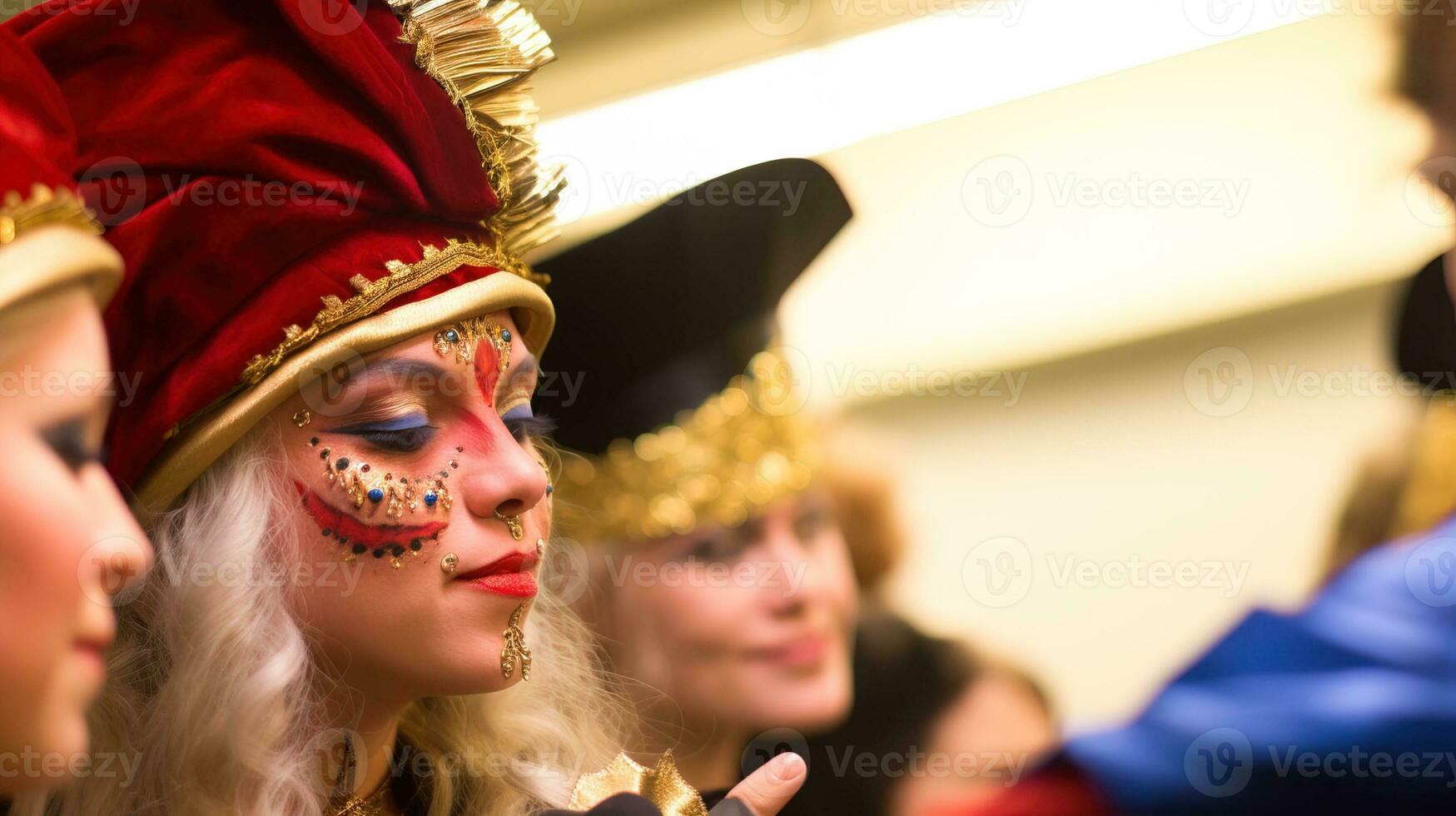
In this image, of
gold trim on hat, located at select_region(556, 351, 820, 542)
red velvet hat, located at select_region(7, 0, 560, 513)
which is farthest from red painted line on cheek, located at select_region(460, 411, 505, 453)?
gold trim on hat, located at select_region(556, 351, 820, 542)

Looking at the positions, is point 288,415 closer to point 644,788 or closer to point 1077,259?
point 644,788

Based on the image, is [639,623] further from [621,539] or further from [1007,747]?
[1007,747]

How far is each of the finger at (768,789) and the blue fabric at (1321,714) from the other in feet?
2.11

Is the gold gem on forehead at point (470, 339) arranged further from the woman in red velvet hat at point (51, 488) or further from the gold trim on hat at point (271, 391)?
the woman in red velvet hat at point (51, 488)

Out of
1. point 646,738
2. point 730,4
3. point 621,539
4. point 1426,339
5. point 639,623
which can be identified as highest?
point 730,4

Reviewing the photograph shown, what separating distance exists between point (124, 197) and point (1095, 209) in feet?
4.45

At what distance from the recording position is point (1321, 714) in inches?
69.9

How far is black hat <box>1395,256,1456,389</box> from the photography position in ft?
6.09

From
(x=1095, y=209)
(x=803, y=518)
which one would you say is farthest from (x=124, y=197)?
(x=1095, y=209)

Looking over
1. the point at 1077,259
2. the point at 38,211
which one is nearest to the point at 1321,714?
the point at 1077,259

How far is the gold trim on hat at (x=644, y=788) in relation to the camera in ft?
4.62

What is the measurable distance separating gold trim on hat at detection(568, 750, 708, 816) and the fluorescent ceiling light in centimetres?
90

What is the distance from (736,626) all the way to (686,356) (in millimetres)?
401

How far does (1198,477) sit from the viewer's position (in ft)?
6.14
